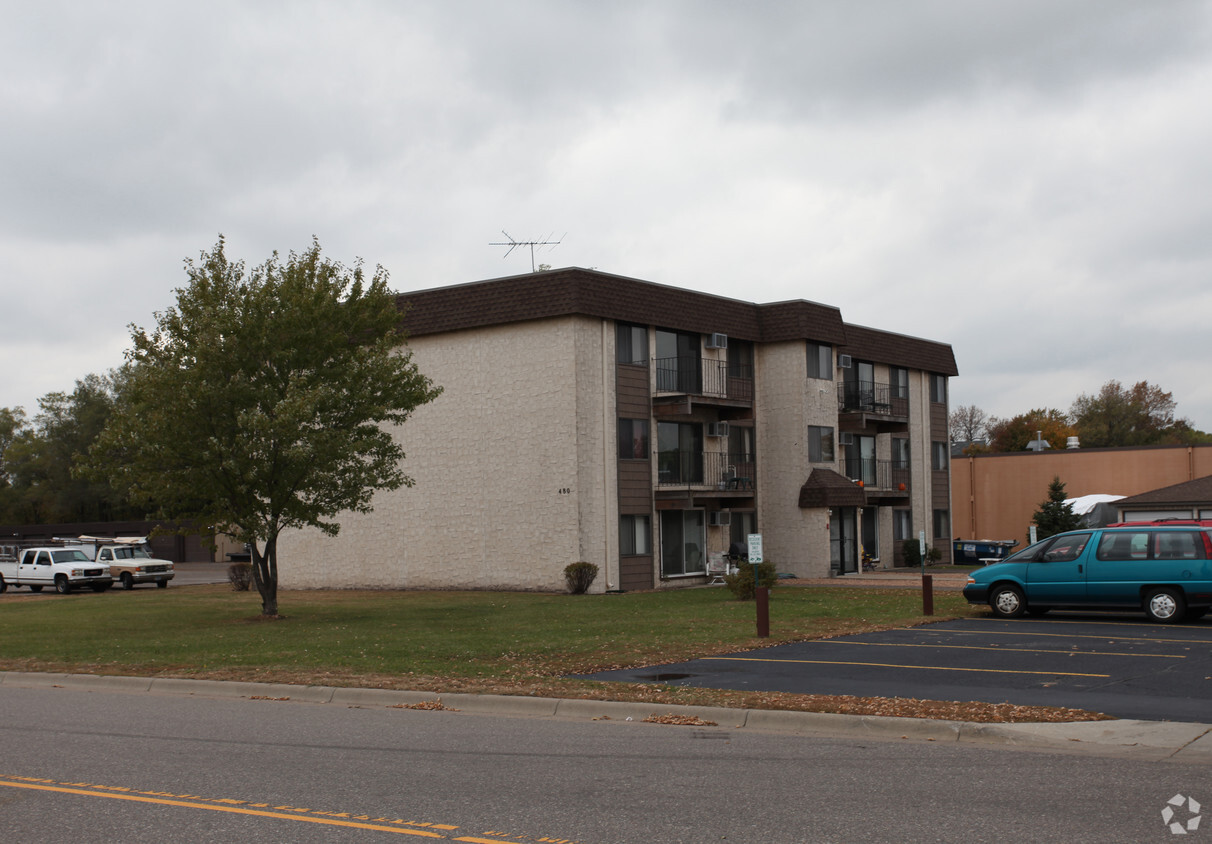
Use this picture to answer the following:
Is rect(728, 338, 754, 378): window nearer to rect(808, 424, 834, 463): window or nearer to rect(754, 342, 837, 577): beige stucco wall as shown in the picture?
rect(754, 342, 837, 577): beige stucco wall

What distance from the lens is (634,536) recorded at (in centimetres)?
3478

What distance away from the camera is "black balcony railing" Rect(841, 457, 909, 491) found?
144 feet

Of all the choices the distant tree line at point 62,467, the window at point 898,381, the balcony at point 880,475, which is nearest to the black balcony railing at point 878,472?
the balcony at point 880,475

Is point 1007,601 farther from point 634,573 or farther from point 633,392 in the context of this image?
point 633,392

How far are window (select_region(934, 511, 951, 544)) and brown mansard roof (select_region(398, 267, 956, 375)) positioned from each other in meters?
11.6

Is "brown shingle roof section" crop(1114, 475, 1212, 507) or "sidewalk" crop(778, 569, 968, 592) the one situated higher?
"brown shingle roof section" crop(1114, 475, 1212, 507)

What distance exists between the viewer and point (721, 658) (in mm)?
16516

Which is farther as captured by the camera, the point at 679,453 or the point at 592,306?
the point at 679,453

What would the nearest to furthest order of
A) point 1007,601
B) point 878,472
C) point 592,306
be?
point 1007,601 < point 592,306 < point 878,472

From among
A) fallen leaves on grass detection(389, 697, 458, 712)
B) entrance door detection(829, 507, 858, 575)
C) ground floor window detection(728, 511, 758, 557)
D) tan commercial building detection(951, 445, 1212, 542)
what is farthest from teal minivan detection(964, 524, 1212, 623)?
tan commercial building detection(951, 445, 1212, 542)

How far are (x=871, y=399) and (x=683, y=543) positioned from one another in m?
11.9

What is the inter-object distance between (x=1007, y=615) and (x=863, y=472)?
22.6m

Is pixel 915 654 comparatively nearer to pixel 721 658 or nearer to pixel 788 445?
pixel 721 658

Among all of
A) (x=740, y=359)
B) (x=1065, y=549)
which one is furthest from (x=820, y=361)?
(x=1065, y=549)
